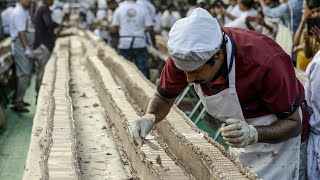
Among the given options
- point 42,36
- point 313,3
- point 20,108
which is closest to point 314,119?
point 313,3

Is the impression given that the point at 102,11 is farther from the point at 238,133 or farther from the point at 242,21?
the point at 238,133

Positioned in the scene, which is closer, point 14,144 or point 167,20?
point 14,144

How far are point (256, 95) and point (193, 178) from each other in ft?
2.08

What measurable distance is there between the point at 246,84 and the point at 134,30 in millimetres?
7722

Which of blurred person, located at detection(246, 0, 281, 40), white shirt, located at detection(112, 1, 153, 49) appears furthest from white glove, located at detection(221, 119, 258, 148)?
white shirt, located at detection(112, 1, 153, 49)

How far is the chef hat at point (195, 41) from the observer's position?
2873 millimetres

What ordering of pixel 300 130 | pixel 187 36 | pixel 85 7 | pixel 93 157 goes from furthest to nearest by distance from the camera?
pixel 85 7, pixel 93 157, pixel 300 130, pixel 187 36

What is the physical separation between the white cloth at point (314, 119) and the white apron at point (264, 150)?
102 mm

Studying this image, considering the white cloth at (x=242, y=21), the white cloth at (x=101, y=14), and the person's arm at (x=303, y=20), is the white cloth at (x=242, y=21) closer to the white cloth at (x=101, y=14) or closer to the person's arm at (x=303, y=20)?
the person's arm at (x=303, y=20)

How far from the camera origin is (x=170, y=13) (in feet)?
56.7

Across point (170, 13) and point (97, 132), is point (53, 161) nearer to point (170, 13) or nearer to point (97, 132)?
point (97, 132)

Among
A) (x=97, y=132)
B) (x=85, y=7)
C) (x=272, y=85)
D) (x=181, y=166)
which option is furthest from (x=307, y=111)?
(x=85, y=7)

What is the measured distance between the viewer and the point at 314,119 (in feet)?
11.1

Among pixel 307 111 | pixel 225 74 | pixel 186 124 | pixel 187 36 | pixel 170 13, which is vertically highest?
pixel 187 36
